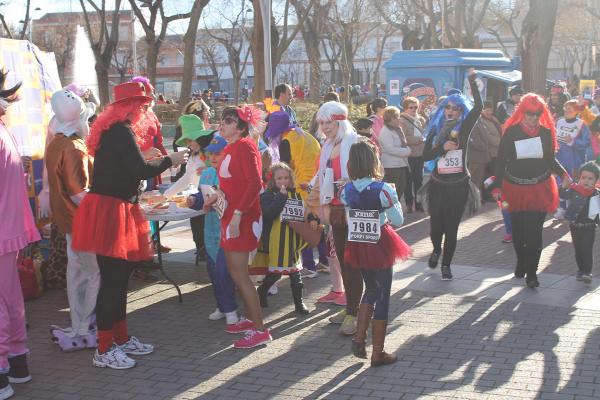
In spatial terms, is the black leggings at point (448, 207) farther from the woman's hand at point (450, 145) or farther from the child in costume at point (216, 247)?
the child in costume at point (216, 247)

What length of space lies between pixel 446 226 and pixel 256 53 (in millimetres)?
12790

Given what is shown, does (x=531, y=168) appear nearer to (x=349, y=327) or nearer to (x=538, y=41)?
(x=349, y=327)

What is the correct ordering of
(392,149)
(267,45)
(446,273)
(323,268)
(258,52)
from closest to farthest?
(446,273)
(323,268)
(392,149)
(267,45)
(258,52)

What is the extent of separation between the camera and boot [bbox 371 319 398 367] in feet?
18.7

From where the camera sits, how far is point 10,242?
5.32 m

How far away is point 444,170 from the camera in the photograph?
317 inches

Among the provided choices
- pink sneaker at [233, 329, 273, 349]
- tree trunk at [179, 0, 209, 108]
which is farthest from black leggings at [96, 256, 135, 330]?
tree trunk at [179, 0, 209, 108]

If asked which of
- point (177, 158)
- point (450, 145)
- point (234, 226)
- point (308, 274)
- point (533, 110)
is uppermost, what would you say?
point (533, 110)

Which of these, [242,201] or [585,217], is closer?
[242,201]

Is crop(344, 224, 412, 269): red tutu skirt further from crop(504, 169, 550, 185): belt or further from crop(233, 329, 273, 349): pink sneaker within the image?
crop(504, 169, 550, 185): belt

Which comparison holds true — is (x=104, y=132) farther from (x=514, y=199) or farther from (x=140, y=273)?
(x=514, y=199)

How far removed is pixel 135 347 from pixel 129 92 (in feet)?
6.21

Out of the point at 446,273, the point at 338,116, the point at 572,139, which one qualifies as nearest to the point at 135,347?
the point at 338,116

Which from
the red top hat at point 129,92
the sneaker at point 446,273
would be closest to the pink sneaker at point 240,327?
the red top hat at point 129,92
